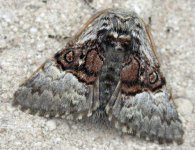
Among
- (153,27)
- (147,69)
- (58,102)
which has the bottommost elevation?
(58,102)

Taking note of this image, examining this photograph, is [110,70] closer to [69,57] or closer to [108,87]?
[108,87]

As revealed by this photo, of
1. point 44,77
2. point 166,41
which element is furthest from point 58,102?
point 166,41

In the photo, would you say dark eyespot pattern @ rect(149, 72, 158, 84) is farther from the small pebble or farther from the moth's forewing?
the small pebble

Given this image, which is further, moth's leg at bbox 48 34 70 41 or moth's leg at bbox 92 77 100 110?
moth's leg at bbox 48 34 70 41

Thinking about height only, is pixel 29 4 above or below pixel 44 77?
above

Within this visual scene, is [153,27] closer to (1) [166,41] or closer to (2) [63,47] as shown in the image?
(1) [166,41]

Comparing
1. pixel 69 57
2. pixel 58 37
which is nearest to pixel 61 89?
pixel 69 57

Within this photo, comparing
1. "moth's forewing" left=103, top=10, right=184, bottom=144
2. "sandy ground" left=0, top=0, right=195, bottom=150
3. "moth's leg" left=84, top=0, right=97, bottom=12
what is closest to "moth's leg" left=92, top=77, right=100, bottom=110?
"moth's forewing" left=103, top=10, right=184, bottom=144
